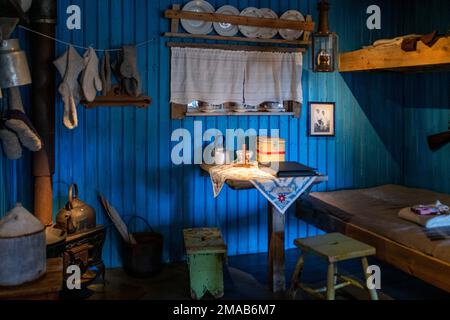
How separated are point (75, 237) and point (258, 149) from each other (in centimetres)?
178

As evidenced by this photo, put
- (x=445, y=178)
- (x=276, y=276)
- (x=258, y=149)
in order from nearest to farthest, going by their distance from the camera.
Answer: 1. (x=276, y=276)
2. (x=258, y=149)
3. (x=445, y=178)

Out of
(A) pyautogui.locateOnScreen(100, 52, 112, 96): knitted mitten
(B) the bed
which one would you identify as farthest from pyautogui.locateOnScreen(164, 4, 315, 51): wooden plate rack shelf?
(B) the bed

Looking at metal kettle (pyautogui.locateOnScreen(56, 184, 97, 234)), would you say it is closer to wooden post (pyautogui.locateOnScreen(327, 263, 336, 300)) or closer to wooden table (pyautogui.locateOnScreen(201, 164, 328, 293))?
wooden table (pyautogui.locateOnScreen(201, 164, 328, 293))

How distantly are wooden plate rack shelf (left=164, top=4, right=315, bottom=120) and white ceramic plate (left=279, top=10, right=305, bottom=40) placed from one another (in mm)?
57

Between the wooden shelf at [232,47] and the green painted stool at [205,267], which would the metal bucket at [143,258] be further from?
the wooden shelf at [232,47]

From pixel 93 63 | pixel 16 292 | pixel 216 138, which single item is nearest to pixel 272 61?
pixel 216 138

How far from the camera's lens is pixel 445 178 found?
5047 millimetres

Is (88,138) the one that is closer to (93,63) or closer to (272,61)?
(93,63)

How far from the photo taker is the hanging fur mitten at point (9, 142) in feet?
10.4

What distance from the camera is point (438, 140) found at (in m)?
5.03

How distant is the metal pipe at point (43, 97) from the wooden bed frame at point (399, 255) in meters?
2.39

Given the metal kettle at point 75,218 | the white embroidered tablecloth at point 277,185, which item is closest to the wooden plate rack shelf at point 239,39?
the white embroidered tablecloth at point 277,185

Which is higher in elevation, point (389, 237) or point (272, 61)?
point (272, 61)
